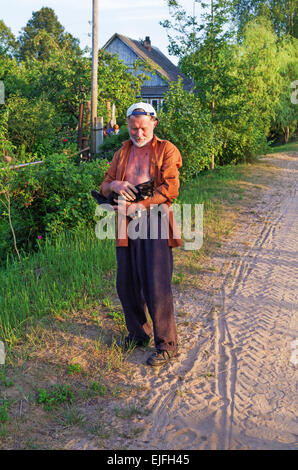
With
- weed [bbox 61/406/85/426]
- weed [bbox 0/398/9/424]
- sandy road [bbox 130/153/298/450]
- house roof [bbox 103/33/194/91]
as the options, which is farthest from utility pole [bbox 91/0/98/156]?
house roof [bbox 103/33/194/91]

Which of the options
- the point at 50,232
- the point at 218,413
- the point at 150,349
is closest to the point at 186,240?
the point at 50,232

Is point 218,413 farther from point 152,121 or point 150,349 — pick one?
point 152,121

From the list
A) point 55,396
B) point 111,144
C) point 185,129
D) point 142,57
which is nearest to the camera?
point 55,396

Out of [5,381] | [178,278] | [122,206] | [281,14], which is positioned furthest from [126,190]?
[281,14]

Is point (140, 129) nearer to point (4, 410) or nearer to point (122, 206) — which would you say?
point (122, 206)

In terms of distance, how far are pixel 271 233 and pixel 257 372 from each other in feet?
16.2

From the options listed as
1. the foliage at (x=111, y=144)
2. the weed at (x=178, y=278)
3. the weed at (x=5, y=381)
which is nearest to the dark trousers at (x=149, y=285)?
the weed at (x=5, y=381)

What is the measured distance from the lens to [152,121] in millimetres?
4234

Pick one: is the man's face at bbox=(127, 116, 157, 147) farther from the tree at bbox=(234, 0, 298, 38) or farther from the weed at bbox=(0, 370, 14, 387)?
the tree at bbox=(234, 0, 298, 38)

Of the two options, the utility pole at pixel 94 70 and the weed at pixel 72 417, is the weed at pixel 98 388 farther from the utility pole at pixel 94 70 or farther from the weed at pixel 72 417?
the utility pole at pixel 94 70

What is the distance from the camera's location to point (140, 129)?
13.7 ft

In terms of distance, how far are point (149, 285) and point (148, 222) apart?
0.54 metres

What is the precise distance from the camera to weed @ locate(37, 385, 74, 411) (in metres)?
3.85
